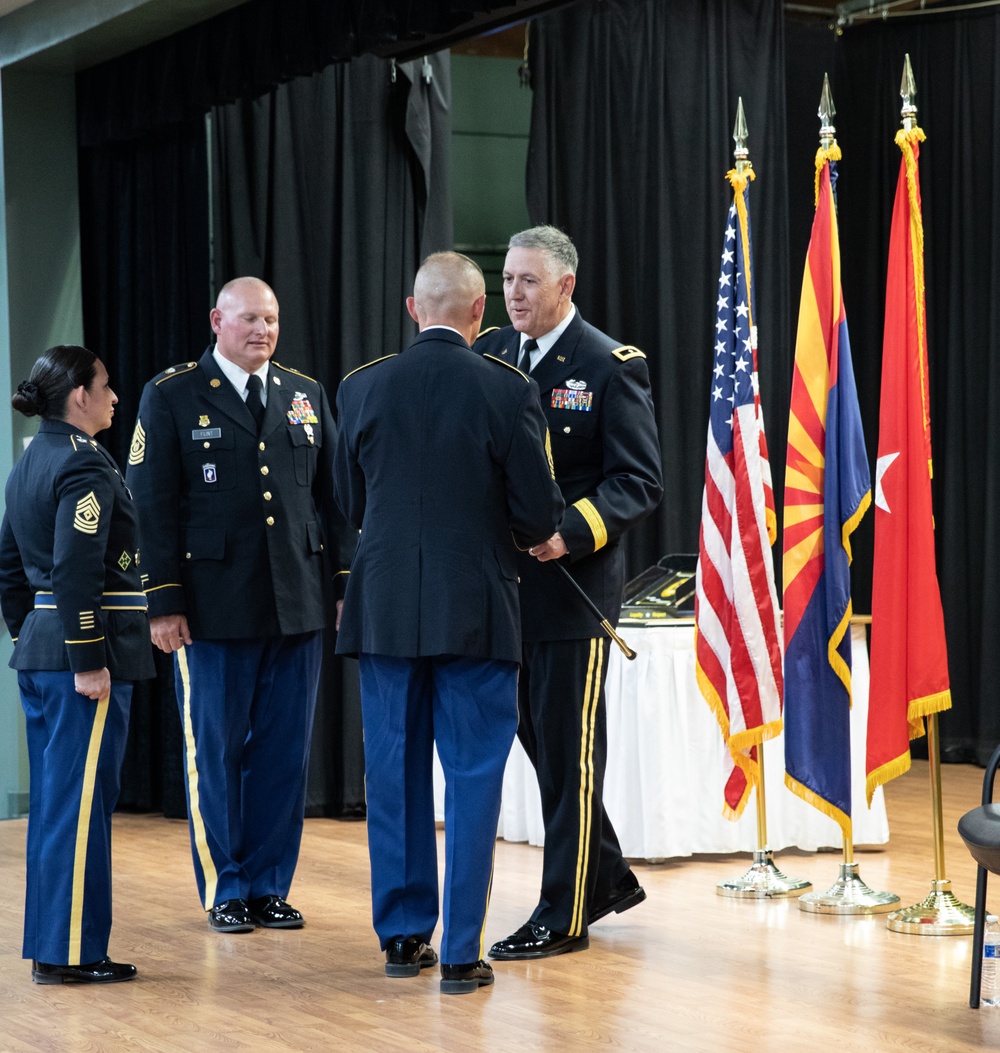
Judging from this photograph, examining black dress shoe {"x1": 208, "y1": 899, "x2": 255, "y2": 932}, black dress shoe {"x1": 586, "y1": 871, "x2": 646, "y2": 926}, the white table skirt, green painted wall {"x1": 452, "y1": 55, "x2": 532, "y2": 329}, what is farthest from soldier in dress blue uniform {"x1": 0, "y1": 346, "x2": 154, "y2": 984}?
green painted wall {"x1": 452, "y1": 55, "x2": 532, "y2": 329}

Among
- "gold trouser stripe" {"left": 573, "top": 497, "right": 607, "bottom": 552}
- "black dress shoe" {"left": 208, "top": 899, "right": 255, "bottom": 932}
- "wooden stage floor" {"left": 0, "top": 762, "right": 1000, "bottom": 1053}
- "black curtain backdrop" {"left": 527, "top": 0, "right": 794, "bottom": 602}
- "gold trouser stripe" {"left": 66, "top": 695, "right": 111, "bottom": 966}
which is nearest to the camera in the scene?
"wooden stage floor" {"left": 0, "top": 762, "right": 1000, "bottom": 1053}

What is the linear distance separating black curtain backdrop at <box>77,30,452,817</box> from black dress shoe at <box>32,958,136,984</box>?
2.47 m

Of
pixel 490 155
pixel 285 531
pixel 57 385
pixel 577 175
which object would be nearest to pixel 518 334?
pixel 285 531

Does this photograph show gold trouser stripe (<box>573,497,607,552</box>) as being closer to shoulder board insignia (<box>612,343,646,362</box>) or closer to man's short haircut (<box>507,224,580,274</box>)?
shoulder board insignia (<box>612,343,646,362</box>)

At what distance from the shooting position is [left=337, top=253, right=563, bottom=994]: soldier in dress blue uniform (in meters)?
3.41

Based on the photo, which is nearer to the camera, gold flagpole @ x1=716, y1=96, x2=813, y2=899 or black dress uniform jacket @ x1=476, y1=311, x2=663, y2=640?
black dress uniform jacket @ x1=476, y1=311, x2=663, y2=640

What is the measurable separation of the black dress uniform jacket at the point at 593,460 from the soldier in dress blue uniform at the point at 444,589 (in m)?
0.29

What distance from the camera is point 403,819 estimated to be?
348cm

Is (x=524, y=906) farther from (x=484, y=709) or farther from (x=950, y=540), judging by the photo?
(x=950, y=540)

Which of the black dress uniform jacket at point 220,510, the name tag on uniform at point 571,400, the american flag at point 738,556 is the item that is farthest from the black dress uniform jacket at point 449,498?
the american flag at point 738,556

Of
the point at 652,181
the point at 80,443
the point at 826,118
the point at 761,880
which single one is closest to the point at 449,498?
the point at 80,443

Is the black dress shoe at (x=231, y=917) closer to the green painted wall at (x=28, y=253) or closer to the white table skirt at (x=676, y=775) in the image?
the white table skirt at (x=676, y=775)

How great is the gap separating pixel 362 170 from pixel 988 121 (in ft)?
10.2

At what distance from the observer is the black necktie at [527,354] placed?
3936 millimetres
